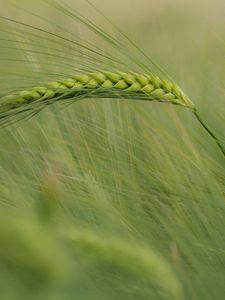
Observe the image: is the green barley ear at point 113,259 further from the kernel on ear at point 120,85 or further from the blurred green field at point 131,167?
the kernel on ear at point 120,85

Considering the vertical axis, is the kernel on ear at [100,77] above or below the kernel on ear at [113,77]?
above

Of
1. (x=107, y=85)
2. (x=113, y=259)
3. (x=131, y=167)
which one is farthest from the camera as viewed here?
(x=131, y=167)

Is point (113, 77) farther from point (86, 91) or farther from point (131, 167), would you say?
point (131, 167)

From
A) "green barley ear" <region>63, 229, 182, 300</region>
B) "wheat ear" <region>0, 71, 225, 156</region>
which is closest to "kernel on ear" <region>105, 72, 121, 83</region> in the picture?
"wheat ear" <region>0, 71, 225, 156</region>

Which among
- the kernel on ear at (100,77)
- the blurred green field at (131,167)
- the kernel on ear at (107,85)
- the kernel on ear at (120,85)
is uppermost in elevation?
the kernel on ear at (100,77)

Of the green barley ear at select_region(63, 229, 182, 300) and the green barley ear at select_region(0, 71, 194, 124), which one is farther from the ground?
the green barley ear at select_region(0, 71, 194, 124)

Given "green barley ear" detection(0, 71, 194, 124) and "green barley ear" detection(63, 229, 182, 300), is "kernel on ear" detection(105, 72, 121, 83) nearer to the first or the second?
"green barley ear" detection(0, 71, 194, 124)

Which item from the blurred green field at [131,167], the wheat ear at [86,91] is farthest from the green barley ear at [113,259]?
the wheat ear at [86,91]

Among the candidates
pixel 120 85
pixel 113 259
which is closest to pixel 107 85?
pixel 120 85
